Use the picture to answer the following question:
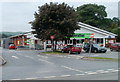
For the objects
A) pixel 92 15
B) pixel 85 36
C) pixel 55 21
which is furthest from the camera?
pixel 92 15

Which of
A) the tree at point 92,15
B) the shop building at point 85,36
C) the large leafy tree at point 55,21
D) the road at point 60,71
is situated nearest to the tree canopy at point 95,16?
the tree at point 92,15

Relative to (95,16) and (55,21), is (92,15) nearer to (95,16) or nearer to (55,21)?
(95,16)

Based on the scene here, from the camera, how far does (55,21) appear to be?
3903 centimetres

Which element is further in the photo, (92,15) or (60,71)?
(92,15)

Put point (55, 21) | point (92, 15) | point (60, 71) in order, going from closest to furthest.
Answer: point (60, 71)
point (55, 21)
point (92, 15)

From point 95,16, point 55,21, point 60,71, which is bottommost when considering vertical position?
point 60,71

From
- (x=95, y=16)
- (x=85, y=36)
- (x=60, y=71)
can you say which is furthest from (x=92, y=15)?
(x=60, y=71)

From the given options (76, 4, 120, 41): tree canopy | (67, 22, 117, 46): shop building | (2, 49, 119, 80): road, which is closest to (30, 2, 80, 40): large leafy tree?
(67, 22, 117, 46): shop building

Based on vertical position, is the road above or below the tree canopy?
below

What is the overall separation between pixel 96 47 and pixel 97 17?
146 feet

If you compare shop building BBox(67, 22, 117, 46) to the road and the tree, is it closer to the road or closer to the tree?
the tree

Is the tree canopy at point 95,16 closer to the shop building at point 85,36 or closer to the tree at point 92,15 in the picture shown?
the tree at point 92,15

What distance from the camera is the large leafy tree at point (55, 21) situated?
3891 centimetres

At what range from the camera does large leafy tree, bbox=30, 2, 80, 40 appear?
38.9 m
